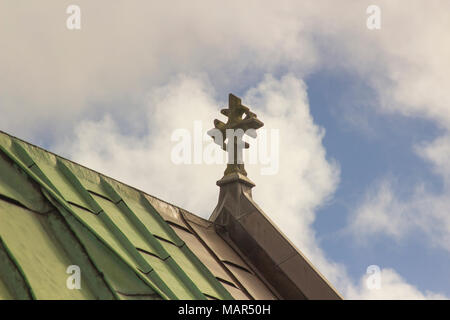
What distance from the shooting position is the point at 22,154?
12.5 metres

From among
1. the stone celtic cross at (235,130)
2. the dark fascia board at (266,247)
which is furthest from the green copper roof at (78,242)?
the stone celtic cross at (235,130)

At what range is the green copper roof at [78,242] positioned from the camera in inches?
394

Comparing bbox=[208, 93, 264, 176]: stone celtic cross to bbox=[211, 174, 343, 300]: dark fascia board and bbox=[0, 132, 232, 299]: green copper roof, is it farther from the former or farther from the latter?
bbox=[0, 132, 232, 299]: green copper roof

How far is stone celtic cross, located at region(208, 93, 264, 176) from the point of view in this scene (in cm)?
1841

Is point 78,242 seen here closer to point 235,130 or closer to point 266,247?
point 266,247

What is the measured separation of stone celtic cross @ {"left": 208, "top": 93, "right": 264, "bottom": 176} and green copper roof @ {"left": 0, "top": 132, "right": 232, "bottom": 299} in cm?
400

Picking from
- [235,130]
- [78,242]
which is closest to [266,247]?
[235,130]

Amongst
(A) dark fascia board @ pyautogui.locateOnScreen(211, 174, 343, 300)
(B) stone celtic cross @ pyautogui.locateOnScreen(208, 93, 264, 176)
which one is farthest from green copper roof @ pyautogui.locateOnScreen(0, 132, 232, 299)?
(B) stone celtic cross @ pyautogui.locateOnScreen(208, 93, 264, 176)

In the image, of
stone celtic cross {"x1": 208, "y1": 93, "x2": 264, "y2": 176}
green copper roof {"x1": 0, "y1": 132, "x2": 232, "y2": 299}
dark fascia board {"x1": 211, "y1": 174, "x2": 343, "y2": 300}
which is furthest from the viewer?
stone celtic cross {"x1": 208, "y1": 93, "x2": 264, "y2": 176}

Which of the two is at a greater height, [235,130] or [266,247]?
[235,130]

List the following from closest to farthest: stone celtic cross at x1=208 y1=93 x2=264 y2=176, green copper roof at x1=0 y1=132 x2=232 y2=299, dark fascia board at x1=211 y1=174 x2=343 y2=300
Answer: green copper roof at x1=0 y1=132 x2=232 y2=299 < dark fascia board at x1=211 y1=174 x2=343 y2=300 < stone celtic cross at x1=208 y1=93 x2=264 y2=176

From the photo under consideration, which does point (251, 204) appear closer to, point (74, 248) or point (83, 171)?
point (83, 171)

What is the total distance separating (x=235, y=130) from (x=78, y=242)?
8.02 metres

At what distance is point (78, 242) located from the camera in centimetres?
1116
